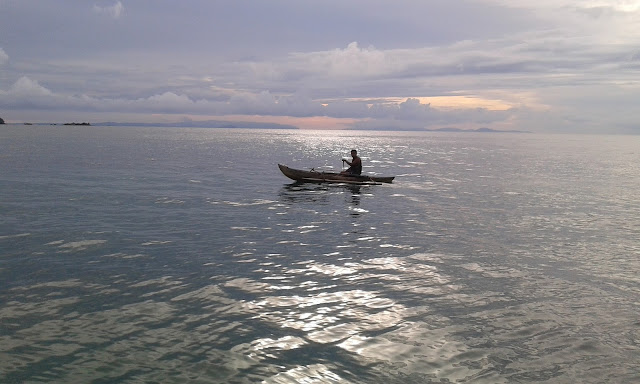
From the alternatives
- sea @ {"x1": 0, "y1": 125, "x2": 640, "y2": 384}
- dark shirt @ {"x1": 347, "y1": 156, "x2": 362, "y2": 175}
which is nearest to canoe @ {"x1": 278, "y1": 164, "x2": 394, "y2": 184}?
dark shirt @ {"x1": 347, "y1": 156, "x2": 362, "y2": 175}

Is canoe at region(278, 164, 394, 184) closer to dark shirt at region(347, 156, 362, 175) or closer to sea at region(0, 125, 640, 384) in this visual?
dark shirt at region(347, 156, 362, 175)

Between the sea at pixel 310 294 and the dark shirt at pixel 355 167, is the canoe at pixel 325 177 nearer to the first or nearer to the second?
the dark shirt at pixel 355 167

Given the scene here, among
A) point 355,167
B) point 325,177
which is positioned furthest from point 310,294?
point 355,167

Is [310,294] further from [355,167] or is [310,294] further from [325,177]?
[355,167]

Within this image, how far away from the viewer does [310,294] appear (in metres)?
13.3

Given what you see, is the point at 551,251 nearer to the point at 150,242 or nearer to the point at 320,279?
the point at 320,279

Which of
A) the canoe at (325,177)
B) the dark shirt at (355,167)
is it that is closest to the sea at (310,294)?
the canoe at (325,177)

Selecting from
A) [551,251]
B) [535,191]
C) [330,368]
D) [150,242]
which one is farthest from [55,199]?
[535,191]

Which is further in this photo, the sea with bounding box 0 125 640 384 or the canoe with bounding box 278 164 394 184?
the canoe with bounding box 278 164 394 184

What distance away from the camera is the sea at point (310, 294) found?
9.38m

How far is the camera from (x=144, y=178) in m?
40.1

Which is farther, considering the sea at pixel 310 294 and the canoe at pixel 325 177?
the canoe at pixel 325 177

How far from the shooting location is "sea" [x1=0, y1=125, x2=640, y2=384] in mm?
9375

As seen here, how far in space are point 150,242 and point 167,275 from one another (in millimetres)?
4291
